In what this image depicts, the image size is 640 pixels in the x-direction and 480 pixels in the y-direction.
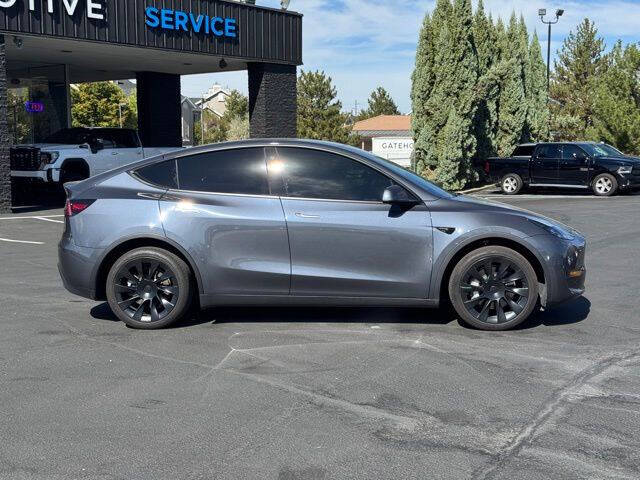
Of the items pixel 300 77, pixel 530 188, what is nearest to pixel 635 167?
pixel 530 188

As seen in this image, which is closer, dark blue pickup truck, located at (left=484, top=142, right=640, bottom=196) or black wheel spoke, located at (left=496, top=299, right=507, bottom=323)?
black wheel spoke, located at (left=496, top=299, right=507, bottom=323)

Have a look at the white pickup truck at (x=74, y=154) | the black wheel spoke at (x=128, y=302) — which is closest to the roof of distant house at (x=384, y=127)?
the white pickup truck at (x=74, y=154)

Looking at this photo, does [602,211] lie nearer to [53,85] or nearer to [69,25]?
[69,25]

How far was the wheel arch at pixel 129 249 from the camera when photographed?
653 cm

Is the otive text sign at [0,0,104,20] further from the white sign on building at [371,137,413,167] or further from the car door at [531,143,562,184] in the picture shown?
the white sign on building at [371,137,413,167]

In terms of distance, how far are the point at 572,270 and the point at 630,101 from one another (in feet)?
90.1

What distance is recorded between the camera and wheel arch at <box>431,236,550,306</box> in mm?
6340

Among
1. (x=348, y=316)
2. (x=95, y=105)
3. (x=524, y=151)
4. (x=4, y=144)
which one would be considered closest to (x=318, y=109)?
(x=95, y=105)

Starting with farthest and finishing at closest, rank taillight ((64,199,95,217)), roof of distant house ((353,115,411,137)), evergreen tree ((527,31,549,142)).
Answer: roof of distant house ((353,115,411,137)) → evergreen tree ((527,31,549,142)) → taillight ((64,199,95,217))

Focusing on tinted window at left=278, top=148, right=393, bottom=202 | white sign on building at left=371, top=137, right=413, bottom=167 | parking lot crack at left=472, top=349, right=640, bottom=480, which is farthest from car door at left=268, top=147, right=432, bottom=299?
white sign on building at left=371, top=137, right=413, bottom=167

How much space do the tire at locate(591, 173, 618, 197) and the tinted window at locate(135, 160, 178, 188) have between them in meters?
18.0

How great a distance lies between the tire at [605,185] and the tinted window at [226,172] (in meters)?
17.8

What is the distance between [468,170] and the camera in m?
24.8

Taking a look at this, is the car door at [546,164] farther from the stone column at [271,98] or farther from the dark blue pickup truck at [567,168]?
the stone column at [271,98]
